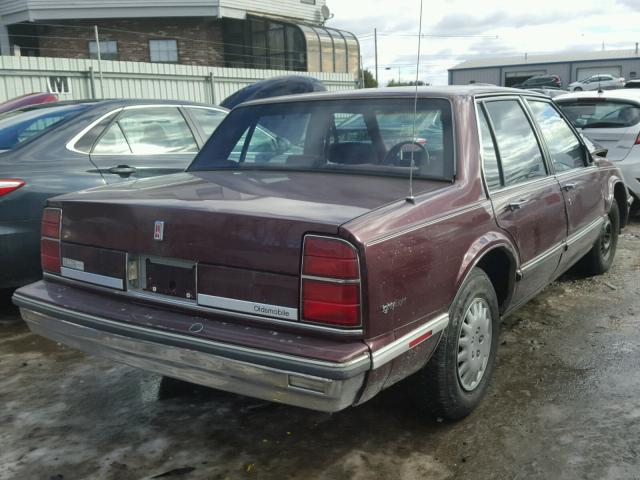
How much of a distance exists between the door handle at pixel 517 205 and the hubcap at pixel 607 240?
2.12 metres

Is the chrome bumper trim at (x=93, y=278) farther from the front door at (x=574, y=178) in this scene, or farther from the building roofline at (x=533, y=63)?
the building roofline at (x=533, y=63)

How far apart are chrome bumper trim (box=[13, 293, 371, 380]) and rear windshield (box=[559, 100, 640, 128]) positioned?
6348 mm

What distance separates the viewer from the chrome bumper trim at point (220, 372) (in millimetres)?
2279

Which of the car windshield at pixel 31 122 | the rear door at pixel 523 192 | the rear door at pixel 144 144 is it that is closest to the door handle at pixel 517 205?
the rear door at pixel 523 192

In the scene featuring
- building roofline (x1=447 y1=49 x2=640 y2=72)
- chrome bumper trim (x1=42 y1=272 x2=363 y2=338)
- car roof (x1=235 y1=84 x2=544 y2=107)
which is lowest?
chrome bumper trim (x1=42 y1=272 x2=363 y2=338)

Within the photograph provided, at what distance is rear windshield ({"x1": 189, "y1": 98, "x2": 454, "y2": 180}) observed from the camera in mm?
3180

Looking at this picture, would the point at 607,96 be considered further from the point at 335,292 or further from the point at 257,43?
the point at 257,43

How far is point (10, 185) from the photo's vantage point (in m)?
4.19

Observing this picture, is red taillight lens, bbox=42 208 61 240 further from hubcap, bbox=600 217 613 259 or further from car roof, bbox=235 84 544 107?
hubcap, bbox=600 217 613 259

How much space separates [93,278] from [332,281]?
3.98 feet

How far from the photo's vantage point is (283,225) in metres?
2.40

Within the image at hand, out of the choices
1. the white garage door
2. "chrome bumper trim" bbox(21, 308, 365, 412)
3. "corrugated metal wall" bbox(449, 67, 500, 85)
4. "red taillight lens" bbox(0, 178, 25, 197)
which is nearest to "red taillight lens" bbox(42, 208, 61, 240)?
"chrome bumper trim" bbox(21, 308, 365, 412)

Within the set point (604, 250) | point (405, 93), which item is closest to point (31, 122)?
point (405, 93)

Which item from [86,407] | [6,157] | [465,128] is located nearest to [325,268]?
[465,128]
